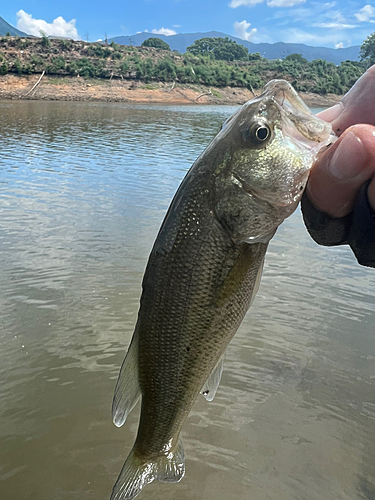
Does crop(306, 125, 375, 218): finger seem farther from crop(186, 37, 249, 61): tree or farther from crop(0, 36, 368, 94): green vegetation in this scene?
crop(186, 37, 249, 61): tree

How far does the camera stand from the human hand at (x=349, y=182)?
2.21 meters

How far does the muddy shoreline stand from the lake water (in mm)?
55398

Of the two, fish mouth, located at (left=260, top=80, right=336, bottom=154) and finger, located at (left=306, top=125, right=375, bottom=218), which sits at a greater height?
fish mouth, located at (left=260, top=80, right=336, bottom=154)

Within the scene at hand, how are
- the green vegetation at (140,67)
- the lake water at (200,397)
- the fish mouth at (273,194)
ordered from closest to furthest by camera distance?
the fish mouth at (273,194), the lake water at (200,397), the green vegetation at (140,67)

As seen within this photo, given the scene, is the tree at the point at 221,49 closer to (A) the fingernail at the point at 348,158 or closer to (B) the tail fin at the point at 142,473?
(A) the fingernail at the point at 348,158

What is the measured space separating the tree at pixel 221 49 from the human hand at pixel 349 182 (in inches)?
5618

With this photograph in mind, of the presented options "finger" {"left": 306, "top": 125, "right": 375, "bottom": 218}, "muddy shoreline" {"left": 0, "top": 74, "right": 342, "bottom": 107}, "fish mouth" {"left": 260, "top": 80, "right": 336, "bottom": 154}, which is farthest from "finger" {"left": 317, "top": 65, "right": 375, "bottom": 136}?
"muddy shoreline" {"left": 0, "top": 74, "right": 342, "bottom": 107}

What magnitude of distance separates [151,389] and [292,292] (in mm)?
5431

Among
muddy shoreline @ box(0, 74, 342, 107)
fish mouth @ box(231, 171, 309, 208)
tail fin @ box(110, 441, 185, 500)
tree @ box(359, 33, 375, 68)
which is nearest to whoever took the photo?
fish mouth @ box(231, 171, 309, 208)

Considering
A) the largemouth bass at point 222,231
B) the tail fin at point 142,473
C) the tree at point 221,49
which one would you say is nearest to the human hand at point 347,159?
the largemouth bass at point 222,231

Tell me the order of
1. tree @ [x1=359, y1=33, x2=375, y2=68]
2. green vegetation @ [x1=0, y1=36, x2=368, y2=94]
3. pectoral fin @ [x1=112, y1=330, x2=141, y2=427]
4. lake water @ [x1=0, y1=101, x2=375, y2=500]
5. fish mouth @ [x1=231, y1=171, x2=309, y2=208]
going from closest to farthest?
fish mouth @ [x1=231, y1=171, x2=309, y2=208] → pectoral fin @ [x1=112, y1=330, x2=141, y2=427] → lake water @ [x1=0, y1=101, x2=375, y2=500] → green vegetation @ [x1=0, y1=36, x2=368, y2=94] → tree @ [x1=359, y1=33, x2=375, y2=68]

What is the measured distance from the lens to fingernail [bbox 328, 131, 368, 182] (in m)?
2.18

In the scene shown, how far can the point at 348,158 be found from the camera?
2.21 m

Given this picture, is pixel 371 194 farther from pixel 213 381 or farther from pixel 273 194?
pixel 213 381
